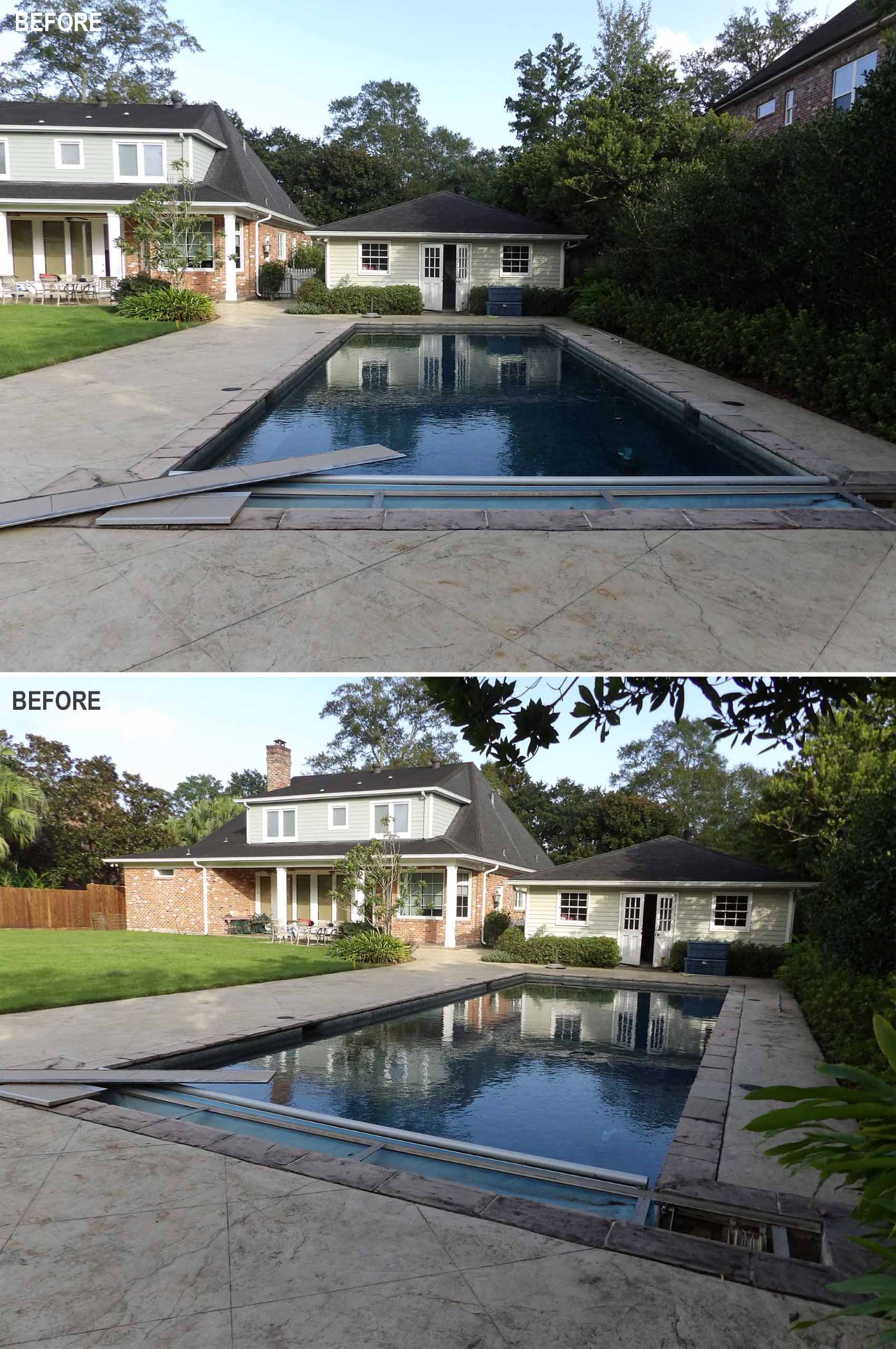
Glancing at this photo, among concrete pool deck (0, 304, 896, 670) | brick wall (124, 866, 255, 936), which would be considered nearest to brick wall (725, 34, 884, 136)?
concrete pool deck (0, 304, 896, 670)

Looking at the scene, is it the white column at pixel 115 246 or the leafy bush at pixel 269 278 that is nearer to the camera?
the white column at pixel 115 246

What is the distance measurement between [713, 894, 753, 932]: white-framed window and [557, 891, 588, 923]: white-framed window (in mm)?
2589

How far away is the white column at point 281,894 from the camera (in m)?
21.6

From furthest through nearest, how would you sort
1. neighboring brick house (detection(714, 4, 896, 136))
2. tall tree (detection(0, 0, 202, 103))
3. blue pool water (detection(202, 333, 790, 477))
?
tall tree (detection(0, 0, 202, 103)) < neighboring brick house (detection(714, 4, 896, 136)) < blue pool water (detection(202, 333, 790, 477))

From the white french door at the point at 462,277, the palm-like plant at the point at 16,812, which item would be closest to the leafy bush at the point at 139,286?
the white french door at the point at 462,277

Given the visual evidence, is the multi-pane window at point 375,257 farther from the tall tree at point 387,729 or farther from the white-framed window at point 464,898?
the white-framed window at point 464,898

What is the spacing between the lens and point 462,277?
30672 millimetres

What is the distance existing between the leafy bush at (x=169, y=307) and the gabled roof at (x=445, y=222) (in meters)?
8.26

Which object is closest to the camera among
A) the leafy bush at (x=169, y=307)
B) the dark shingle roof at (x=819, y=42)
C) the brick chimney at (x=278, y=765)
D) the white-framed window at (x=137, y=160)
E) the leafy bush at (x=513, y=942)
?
the leafy bush at (x=513, y=942)

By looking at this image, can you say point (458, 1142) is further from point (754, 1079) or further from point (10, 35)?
point (10, 35)

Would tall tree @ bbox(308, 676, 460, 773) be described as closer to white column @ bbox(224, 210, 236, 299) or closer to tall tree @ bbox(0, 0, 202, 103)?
white column @ bbox(224, 210, 236, 299)

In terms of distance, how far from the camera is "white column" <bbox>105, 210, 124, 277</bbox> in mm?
26766

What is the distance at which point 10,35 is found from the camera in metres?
41.9

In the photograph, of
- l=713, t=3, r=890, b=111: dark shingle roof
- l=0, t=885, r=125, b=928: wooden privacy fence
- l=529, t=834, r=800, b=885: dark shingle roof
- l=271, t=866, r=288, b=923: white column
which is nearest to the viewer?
l=529, t=834, r=800, b=885: dark shingle roof
